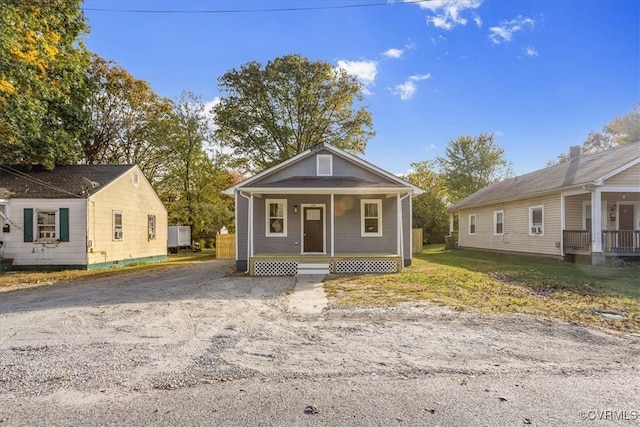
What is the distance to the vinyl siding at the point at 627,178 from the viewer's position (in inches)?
491

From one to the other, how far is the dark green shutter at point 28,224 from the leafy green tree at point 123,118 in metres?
13.0

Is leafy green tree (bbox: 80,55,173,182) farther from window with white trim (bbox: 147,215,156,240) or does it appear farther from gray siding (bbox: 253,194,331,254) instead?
gray siding (bbox: 253,194,331,254)

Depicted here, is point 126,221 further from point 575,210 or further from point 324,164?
point 575,210

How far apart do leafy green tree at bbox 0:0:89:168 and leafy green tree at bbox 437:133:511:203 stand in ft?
108

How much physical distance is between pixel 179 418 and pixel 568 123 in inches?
1082

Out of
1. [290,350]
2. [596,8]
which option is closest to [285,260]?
[290,350]

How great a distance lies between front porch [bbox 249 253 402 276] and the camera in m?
A: 11.7

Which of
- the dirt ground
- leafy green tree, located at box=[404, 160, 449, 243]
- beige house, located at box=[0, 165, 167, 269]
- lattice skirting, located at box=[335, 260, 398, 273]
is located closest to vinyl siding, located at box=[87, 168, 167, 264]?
beige house, located at box=[0, 165, 167, 269]

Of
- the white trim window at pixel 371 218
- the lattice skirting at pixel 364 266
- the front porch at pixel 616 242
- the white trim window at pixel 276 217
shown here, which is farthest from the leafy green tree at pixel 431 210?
the white trim window at pixel 276 217

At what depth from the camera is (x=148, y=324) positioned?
18.5 feet

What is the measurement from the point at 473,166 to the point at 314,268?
31.7m

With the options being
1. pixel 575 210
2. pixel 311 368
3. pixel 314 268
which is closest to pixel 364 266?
pixel 314 268

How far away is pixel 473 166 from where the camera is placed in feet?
124

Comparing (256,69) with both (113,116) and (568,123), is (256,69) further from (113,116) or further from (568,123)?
(568,123)
